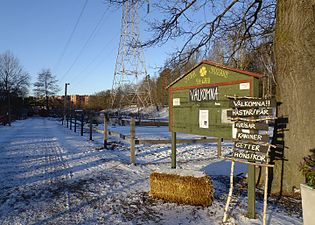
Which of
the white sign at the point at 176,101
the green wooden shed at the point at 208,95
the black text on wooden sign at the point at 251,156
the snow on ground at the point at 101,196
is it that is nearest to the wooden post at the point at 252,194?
the snow on ground at the point at 101,196

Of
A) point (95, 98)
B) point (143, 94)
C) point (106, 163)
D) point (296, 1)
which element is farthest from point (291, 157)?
point (95, 98)

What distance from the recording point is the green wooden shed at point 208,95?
4406 mm

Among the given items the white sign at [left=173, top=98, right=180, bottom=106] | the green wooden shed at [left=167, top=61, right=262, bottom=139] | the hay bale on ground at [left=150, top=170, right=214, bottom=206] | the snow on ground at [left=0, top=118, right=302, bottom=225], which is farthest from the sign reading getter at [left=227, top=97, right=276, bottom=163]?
the white sign at [left=173, top=98, right=180, bottom=106]

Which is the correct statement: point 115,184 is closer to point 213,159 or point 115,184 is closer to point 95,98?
point 213,159

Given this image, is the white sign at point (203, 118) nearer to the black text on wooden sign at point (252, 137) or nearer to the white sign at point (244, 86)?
the white sign at point (244, 86)

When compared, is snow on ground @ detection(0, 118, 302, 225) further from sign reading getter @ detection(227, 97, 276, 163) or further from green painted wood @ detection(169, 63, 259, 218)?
sign reading getter @ detection(227, 97, 276, 163)

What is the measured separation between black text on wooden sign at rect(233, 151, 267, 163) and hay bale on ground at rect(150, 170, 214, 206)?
721mm

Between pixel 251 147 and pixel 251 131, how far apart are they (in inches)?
9.1

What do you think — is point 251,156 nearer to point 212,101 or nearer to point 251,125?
point 251,125

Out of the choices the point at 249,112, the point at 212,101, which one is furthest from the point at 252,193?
the point at 212,101

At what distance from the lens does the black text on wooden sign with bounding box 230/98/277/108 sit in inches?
142

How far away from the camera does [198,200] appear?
4406 millimetres

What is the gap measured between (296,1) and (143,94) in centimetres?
3164

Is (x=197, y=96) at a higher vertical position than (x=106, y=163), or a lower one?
higher
